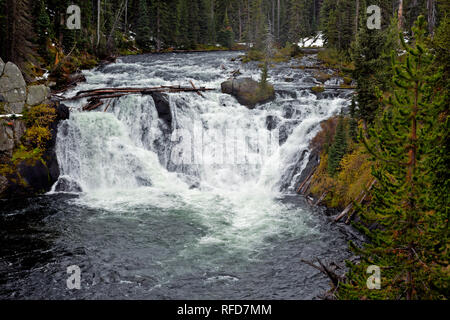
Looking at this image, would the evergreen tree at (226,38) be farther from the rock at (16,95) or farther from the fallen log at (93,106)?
the rock at (16,95)

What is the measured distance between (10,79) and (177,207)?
541 inches

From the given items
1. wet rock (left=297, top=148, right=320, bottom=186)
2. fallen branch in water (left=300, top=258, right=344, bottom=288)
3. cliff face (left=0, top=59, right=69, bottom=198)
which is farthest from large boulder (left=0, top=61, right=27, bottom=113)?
fallen branch in water (left=300, top=258, right=344, bottom=288)

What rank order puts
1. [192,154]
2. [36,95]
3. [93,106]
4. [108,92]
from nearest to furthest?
[36,95] < [192,154] < [93,106] < [108,92]

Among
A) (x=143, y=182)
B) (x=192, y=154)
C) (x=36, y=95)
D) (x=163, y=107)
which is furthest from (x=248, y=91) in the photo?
(x=36, y=95)

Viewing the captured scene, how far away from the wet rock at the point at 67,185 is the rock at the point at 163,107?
7701 mm

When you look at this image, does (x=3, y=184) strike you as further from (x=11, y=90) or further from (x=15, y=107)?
(x=11, y=90)

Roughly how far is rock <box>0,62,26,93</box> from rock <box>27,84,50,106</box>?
59 cm

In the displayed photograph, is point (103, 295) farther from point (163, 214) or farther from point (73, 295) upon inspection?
point (163, 214)

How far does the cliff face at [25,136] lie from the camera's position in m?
22.6

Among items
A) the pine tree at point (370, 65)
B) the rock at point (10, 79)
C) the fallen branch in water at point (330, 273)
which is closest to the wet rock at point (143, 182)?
the rock at point (10, 79)

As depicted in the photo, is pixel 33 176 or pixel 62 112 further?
pixel 62 112

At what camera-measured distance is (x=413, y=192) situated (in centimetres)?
877
